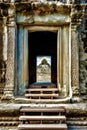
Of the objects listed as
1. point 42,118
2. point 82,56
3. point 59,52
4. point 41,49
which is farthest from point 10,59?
point 41,49

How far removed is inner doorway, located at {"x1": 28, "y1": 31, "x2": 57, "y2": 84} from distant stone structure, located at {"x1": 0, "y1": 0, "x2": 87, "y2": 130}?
56 centimetres

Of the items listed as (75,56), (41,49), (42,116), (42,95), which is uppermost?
(75,56)

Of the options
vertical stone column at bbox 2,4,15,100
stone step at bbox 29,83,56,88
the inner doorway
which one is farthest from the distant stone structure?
the inner doorway

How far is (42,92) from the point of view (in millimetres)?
6355

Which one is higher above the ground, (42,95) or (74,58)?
(74,58)

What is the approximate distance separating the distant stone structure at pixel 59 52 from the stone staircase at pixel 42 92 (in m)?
0.13

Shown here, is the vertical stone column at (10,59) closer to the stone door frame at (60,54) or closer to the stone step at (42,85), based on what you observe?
the stone door frame at (60,54)

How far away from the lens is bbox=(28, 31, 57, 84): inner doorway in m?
7.15

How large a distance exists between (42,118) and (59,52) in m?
1.77

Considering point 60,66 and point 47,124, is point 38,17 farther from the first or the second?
point 47,124

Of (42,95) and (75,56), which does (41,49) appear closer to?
(75,56)

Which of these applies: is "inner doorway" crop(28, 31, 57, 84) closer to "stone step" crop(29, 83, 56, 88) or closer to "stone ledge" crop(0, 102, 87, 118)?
"stone step" crop(29, 83, 56, 88)

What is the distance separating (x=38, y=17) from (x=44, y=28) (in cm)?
31

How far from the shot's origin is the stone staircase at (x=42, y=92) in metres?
6.24
